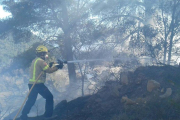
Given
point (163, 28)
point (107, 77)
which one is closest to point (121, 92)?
point (107, 77)

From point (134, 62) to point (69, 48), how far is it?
3463mm

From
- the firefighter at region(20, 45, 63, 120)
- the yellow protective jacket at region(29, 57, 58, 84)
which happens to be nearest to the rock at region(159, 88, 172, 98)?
the firefighter at region(20, 45, 63, 120)

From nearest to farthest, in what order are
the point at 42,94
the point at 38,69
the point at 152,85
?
the point at 152,85 < the point at 38,69 < the point at 42,94

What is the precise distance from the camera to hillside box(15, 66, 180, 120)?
14.1 feet

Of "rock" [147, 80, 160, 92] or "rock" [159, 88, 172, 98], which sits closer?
"rock" [159, 88, 172, 98]

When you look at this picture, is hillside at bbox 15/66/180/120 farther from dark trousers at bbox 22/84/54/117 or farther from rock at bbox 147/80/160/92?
dark trousers at bbox 22/84/54/117

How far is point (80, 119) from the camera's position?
5.19 meters

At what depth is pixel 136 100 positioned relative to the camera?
4.80 metres

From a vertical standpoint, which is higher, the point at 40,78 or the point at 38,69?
the point at 38,69

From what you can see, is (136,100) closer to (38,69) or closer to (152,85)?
(152,85)

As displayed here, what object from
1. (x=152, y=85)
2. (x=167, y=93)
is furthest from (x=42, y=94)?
(x=167, y=93)

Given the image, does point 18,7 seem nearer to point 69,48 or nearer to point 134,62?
point 69,48

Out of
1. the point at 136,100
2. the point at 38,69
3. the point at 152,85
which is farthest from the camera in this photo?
the point at 38,69

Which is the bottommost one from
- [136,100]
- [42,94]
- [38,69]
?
[42,94]
